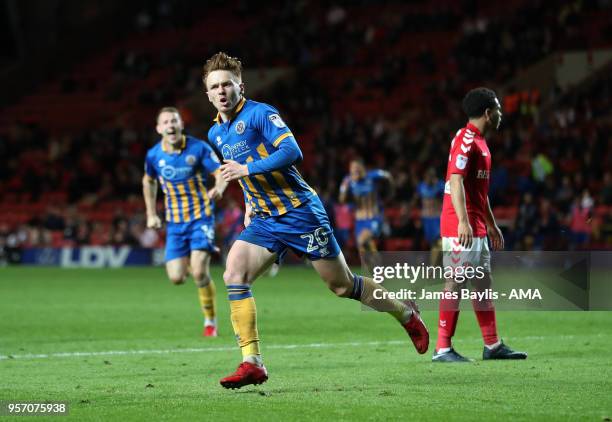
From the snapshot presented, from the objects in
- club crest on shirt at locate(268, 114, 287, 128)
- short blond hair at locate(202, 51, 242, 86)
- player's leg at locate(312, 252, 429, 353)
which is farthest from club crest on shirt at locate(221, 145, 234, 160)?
player's leg at locate(312, 252, 429, 353)

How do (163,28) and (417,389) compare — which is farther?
(163,28)

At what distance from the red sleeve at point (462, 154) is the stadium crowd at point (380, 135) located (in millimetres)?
14570

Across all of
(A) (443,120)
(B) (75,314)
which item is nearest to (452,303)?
(B) (75,314)

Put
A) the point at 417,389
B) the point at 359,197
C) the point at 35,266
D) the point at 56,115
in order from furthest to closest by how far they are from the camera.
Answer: the point at 56,115
the point at 35,266
the point at 359,197
the point at 417,389

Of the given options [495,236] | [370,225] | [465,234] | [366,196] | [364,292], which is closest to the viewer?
[364,292]

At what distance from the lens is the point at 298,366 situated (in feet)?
29.9

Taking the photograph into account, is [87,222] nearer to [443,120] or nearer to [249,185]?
[443,120]

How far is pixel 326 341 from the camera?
1127 cm

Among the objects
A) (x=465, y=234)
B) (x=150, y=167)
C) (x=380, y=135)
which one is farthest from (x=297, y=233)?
(x=380, y=135)

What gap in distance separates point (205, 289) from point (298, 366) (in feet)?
11.5

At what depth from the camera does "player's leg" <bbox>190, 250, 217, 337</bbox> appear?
12266 millimetres

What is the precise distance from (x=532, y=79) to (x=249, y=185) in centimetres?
2400

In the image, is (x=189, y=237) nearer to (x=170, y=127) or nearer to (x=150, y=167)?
(x=150, y=167)

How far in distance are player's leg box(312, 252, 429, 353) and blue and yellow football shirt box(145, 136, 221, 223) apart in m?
4.44
